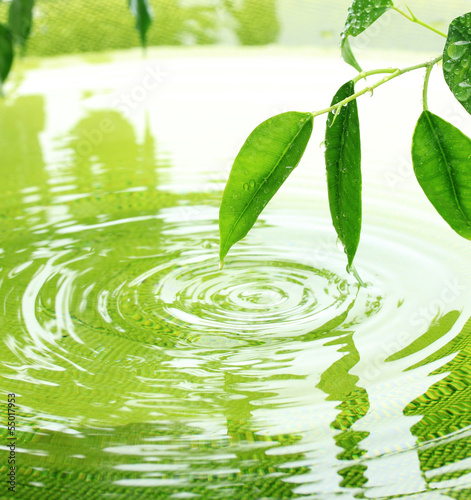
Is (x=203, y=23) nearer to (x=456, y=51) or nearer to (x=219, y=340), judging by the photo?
(x=219, y=340)

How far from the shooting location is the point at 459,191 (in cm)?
40

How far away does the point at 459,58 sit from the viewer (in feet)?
1.21

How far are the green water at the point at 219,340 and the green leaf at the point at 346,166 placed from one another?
0.37 feet

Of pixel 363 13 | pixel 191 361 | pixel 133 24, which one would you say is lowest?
pixel 191 361

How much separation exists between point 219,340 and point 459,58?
28 cm

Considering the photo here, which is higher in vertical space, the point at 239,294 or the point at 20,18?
the point at 20,18

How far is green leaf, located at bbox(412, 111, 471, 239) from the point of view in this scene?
15.8 inches

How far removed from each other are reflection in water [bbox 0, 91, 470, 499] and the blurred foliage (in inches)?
34.6

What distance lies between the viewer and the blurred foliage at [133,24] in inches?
64.9

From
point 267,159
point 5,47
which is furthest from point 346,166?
point 5,47

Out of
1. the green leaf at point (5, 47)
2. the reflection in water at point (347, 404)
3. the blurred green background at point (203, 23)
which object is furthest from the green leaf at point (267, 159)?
the blurred green background at point (203, 23)

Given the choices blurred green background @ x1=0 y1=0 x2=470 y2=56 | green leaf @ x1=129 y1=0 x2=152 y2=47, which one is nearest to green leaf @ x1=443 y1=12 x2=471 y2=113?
green leaf @ x1=129 y1=0 x2=152 y2=47

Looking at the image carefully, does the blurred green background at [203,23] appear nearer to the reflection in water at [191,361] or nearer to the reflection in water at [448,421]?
the reflection in water at [191,361]

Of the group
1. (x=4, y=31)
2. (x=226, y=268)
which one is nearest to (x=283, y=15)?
(x=4, y=31)
